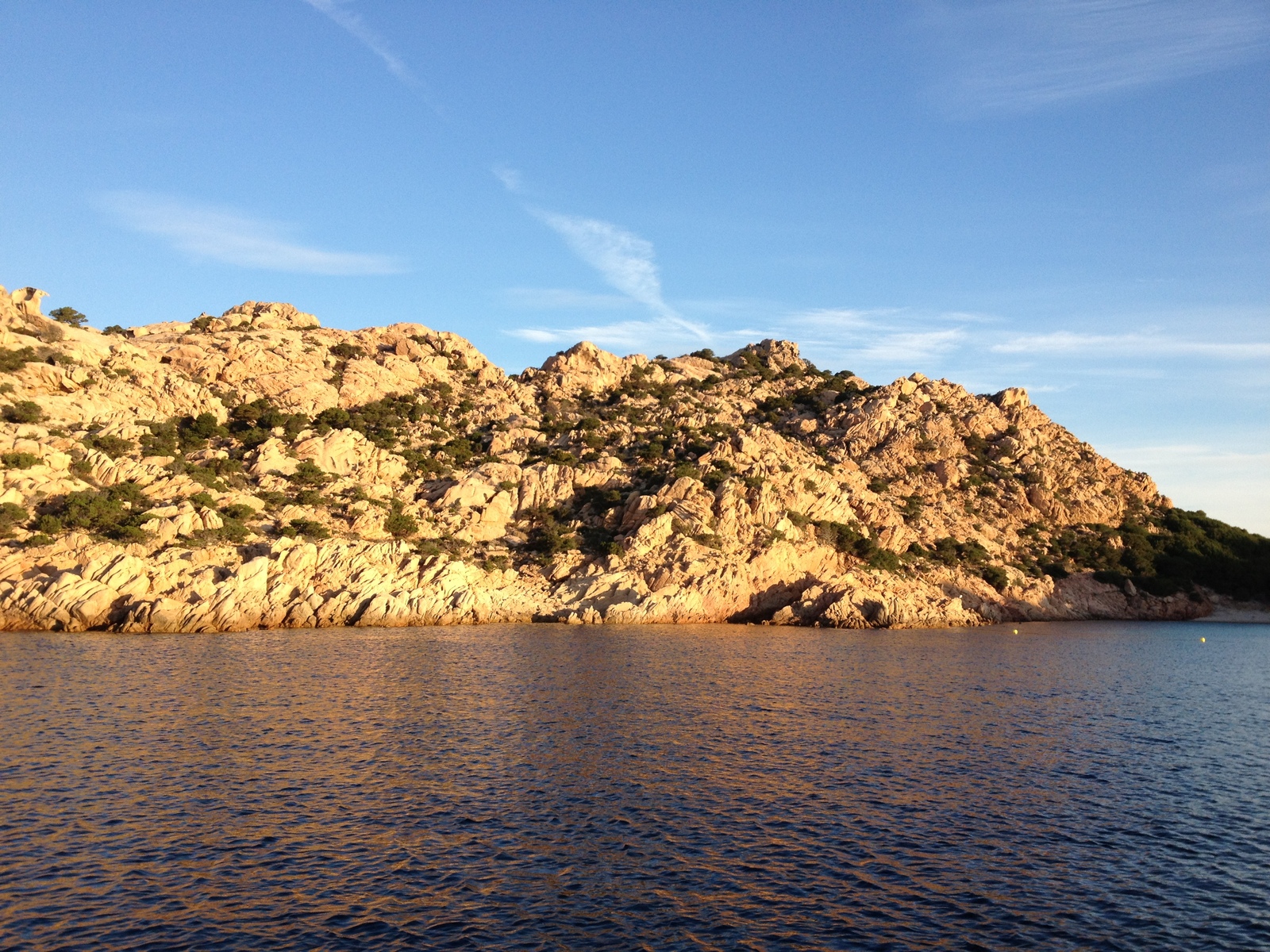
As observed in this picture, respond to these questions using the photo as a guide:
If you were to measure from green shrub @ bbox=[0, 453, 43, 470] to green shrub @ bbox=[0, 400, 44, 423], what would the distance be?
24.8 ft

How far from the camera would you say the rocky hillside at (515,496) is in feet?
233

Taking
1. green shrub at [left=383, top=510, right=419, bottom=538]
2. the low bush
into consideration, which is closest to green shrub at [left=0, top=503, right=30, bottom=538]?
the low bush

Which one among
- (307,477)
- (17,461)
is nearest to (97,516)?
(17,461)

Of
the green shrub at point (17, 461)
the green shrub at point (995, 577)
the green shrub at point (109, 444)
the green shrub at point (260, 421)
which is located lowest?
the green shrub at point (995, 577)

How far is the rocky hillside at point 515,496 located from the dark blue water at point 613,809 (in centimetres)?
2248

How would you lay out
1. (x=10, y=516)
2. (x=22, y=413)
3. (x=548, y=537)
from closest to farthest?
(x=10, y=516) → (x=22, y=413) → (x=548, y=537)

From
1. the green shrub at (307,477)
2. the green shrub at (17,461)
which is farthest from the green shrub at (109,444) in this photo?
the green shrub at (307,477)

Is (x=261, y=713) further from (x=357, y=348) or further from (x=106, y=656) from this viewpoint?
(x=357, y=348)

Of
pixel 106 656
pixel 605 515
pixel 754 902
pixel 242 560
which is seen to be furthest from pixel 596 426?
pixel 754 902

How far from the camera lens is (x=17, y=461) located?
237ft

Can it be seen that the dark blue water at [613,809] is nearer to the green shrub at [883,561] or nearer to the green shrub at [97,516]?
the green shrub at [97,516]

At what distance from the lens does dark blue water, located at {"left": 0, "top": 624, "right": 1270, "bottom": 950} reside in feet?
60.6

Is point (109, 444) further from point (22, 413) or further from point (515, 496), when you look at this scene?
point (515, 496)

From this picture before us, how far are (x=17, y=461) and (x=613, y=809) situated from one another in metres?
71.6
